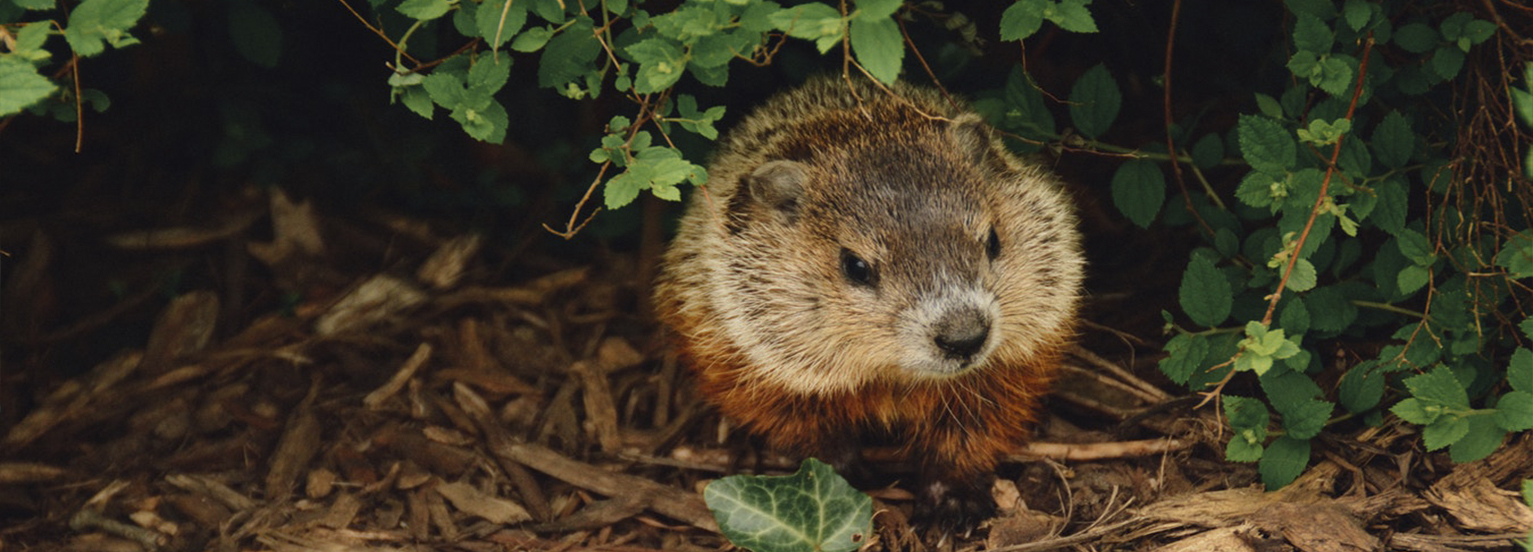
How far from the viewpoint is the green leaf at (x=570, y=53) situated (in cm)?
358

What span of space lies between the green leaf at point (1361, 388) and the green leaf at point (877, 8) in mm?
2146

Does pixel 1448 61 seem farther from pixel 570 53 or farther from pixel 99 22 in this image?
pixel 99 22

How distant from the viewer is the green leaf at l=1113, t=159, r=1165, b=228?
4262 millimetres

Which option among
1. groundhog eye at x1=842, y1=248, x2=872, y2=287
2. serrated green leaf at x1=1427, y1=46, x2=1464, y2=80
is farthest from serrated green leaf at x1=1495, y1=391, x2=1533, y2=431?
groundhog eye at x1=842, y1=248, x2=872, y2=287

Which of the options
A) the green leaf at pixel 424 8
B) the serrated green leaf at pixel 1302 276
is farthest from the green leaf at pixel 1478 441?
the green leaf at pixel 424 8

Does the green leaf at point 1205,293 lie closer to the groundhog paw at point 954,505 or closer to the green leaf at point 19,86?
the groundhog paw at point 954,505

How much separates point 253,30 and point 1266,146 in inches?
151

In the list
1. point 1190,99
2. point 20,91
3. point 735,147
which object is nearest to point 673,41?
point 735,147

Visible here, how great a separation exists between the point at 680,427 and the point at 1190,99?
2.85 meters

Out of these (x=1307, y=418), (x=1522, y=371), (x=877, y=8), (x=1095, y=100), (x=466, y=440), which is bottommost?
(x=466, y=440)

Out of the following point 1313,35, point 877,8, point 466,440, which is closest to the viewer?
point 877,8

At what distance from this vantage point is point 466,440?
4.79 m

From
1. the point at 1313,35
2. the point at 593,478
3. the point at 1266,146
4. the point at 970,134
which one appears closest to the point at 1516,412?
the point at 1266,146

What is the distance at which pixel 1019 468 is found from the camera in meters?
4.47
